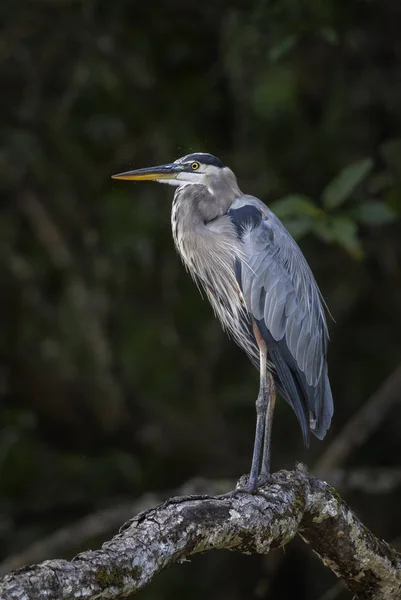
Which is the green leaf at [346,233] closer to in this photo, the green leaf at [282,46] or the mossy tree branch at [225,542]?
the green leaf at [282,46]

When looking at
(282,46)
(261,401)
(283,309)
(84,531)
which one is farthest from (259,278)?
(84,531)

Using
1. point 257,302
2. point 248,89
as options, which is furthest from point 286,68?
point 257,302

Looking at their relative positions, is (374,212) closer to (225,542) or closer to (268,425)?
(268,425)

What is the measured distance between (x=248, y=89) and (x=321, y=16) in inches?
47.3

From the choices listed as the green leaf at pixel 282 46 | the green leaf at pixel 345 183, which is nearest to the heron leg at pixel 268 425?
the green leaf at pixel 345 183

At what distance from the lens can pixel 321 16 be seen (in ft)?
12.6

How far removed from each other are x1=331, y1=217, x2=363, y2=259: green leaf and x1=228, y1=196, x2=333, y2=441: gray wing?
18 cm

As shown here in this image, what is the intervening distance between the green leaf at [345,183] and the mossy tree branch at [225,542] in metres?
1.09

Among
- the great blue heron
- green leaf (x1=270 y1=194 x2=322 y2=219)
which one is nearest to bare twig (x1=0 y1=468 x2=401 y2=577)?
the great blue heron

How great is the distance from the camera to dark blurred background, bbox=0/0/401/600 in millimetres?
4895

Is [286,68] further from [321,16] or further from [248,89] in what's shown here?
[321,16]

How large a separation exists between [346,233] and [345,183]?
0.21 m

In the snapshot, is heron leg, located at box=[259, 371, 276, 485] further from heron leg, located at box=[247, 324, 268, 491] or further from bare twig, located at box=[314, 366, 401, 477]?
bare twig, located at box=[314, 366, 401, 477]

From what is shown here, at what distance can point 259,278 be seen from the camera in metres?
3.36
